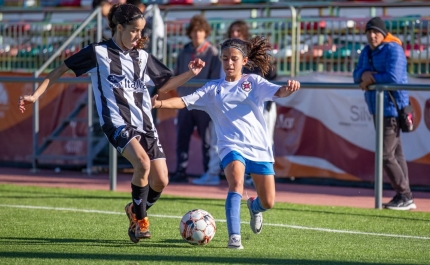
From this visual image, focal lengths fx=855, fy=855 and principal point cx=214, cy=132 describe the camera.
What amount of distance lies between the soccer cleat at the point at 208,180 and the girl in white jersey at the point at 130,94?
5406mm

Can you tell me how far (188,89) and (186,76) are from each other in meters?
5.50

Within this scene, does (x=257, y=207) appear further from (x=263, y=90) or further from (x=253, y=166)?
(x=263, y=90)

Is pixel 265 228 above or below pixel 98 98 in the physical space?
below

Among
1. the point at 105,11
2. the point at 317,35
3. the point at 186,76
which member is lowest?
the point at 186,76

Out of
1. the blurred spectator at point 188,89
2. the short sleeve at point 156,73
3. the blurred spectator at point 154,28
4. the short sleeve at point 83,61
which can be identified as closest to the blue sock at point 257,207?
the short sleeve at point 156,73

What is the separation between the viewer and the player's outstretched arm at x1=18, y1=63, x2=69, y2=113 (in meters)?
7.42

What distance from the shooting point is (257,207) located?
24.8 feet

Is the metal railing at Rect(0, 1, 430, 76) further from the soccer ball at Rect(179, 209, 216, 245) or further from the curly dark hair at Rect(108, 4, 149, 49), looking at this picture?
the soccer ball at Rect(179, 209, 216, 245)

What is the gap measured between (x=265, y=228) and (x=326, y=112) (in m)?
5.16

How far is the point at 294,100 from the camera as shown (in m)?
13.5

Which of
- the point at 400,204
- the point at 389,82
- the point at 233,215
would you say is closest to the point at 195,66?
the point at 233,215

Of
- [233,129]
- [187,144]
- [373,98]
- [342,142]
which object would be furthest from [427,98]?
[233,129]

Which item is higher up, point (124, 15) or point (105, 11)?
point (105, 11)

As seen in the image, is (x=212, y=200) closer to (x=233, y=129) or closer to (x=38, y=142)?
(x=233, y=129)
